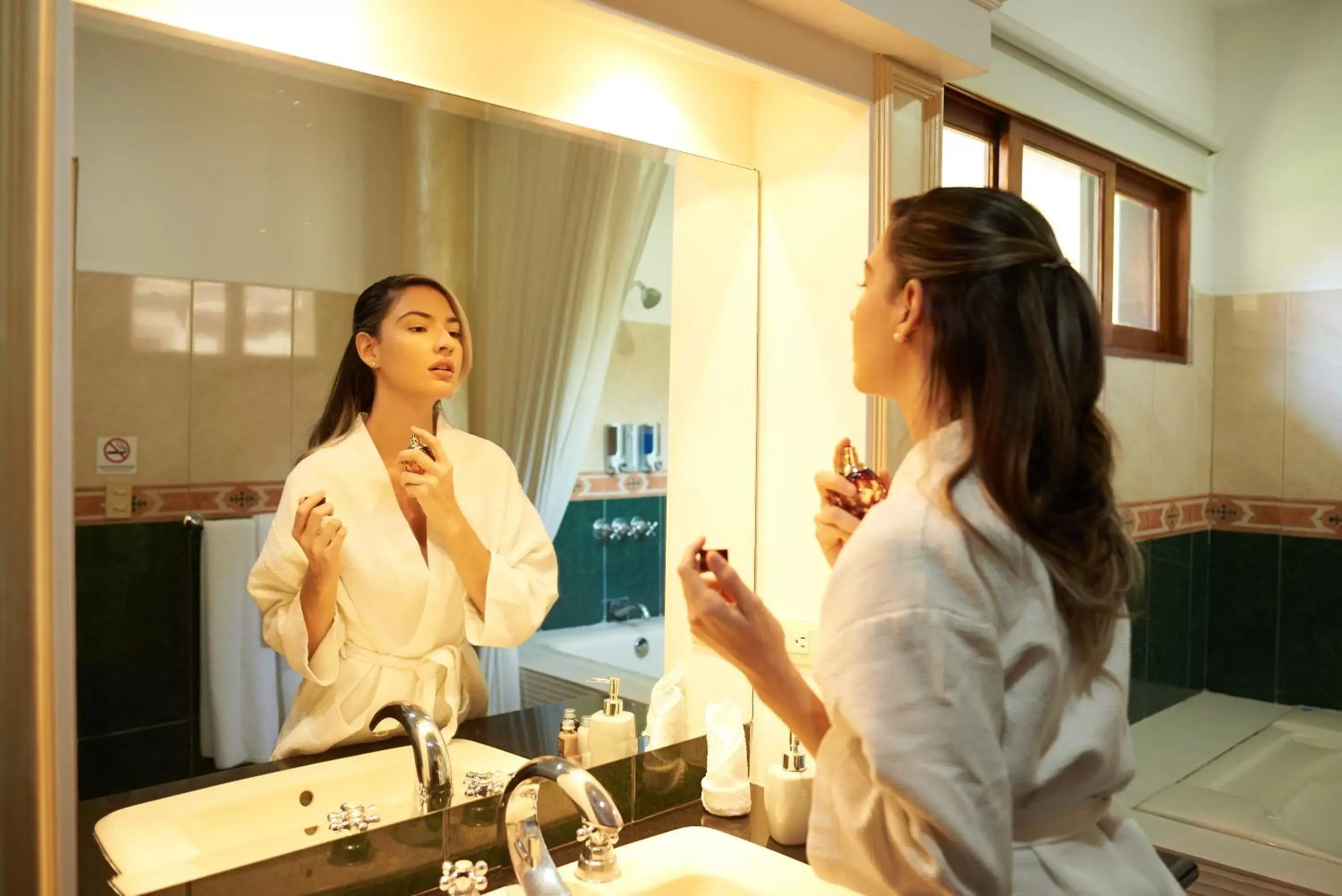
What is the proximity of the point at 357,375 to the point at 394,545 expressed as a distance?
22cm

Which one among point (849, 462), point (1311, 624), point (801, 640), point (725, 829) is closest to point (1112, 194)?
point (1311, 624)

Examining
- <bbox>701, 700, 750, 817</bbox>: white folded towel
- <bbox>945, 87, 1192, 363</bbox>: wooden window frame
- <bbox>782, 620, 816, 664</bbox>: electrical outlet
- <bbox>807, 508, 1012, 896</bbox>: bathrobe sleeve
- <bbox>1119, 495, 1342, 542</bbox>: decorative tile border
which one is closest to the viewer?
<bbox>807, 508, 1012, 896</bbox>: bathrobe sleeve

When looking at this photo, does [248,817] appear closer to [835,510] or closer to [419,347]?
[419,347]

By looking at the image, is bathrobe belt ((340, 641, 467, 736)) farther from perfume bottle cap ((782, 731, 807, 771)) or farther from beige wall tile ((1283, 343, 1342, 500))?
beige wall tile ((1283, 343, 1342, 500))

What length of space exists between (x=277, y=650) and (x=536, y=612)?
389 millimetres

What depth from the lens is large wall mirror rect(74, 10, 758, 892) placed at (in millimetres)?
1136

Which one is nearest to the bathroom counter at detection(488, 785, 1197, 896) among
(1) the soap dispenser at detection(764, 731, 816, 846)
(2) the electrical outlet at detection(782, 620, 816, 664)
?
(1) the soap dispenser at detection(764, 731, 816, 846)

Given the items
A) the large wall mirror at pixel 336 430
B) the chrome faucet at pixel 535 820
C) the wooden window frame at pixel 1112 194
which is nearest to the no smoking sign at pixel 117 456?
the large wall mirror at pixel 336 430

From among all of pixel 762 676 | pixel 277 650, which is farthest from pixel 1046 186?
pixel 277 650

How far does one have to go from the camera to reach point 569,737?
1584mm

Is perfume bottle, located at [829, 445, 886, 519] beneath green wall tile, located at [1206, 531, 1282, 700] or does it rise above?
above

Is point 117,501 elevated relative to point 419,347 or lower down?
lower down

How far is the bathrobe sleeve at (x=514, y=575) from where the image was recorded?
1.49m

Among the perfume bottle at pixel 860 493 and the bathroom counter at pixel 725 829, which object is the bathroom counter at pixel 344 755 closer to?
the bathroom counter at pixel 725 829
